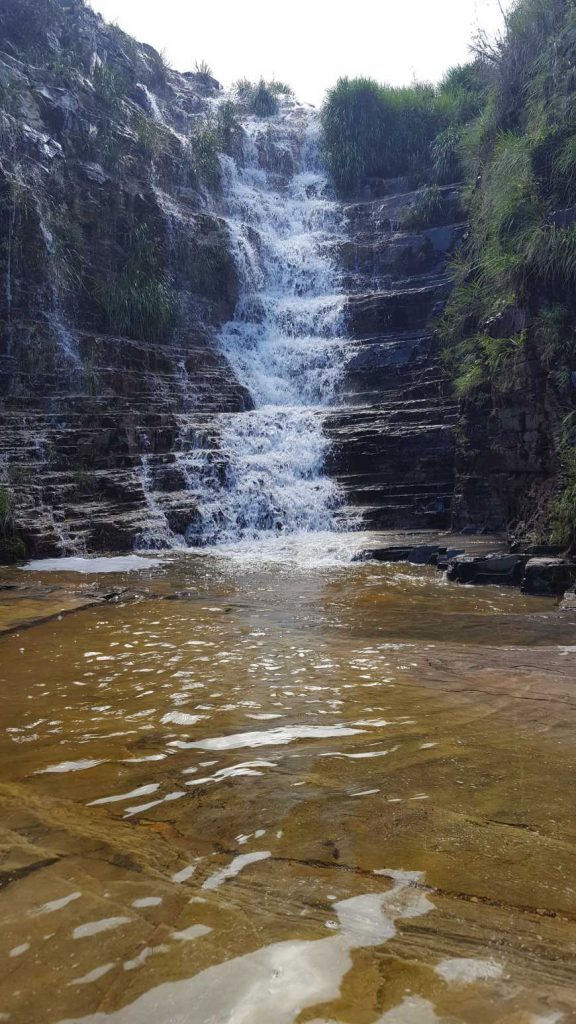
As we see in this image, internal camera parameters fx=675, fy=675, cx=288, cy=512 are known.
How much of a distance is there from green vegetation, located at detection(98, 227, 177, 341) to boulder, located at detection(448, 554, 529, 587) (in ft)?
36.7

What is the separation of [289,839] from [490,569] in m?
6.51

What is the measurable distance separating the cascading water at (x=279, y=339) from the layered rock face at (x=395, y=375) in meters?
0.56

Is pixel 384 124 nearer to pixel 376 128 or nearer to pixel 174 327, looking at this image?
pixel 376 128

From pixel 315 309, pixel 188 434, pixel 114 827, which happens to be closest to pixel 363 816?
pixel 114 827

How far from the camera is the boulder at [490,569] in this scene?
7953 millimetres

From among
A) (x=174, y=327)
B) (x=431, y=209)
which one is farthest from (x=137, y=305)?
(x=431, y=209)

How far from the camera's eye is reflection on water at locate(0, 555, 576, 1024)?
1.39 metres

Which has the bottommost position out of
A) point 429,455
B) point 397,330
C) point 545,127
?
point 429,455

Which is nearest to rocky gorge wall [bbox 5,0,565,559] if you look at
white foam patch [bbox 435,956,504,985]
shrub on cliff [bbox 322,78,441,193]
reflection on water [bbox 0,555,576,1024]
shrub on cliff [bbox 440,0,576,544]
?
shrub on cliff [bbox 440,0,576,544]

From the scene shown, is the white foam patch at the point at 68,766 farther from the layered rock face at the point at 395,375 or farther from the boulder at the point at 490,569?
the layered rock face at the point at 395,375

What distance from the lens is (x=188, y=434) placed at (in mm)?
14312

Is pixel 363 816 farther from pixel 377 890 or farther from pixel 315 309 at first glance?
pixel 315 309

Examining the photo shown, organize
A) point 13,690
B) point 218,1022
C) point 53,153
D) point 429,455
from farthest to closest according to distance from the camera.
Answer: point 53,153 → point 429,455 → point 13,690 → point 218,1022

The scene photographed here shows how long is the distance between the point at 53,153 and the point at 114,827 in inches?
749
